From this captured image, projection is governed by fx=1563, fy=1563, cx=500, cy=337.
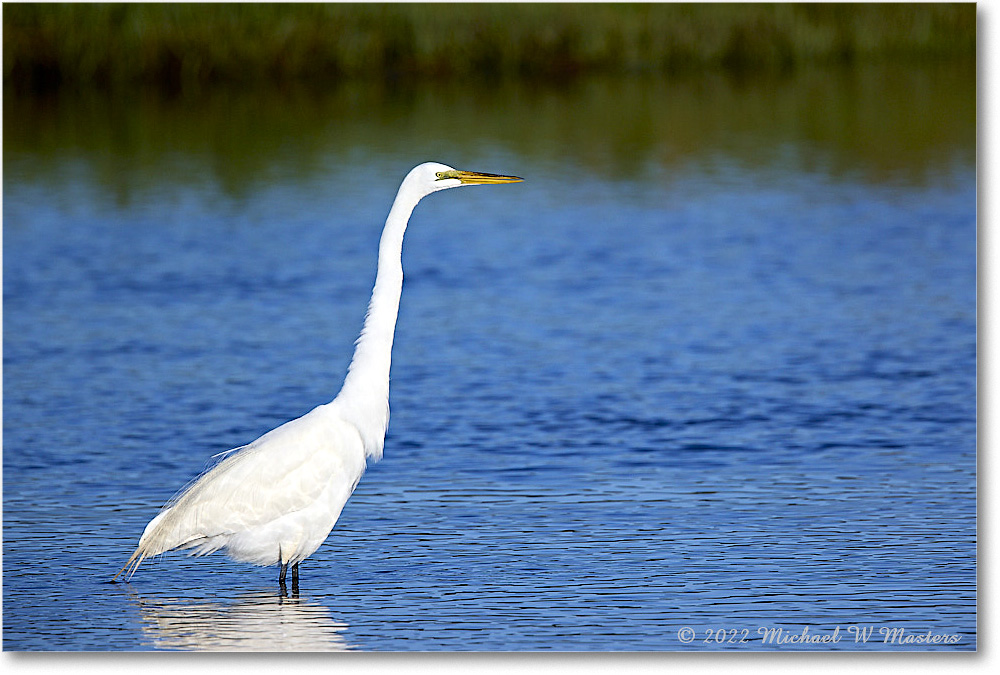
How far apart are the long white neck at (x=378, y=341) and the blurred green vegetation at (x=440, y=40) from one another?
165 cm

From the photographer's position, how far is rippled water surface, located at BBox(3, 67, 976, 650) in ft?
15.3

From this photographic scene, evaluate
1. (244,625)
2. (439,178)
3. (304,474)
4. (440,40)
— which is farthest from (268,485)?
(440,40)

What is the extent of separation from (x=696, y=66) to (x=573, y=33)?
0.86m

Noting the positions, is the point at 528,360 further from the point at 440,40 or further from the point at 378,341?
the point at 378,341

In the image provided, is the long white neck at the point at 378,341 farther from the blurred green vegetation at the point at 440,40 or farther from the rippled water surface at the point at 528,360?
the blurred green vegetation at the point at 440,40

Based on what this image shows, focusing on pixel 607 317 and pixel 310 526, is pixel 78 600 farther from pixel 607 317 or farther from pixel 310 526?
pixel 607 317

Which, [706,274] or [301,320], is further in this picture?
[706,274]

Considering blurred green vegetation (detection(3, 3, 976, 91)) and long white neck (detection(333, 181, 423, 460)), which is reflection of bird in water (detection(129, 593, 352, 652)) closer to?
long white neck (detection(333, 181, 423, 460))

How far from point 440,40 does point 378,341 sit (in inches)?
145

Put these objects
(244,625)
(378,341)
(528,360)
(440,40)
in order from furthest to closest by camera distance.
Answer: (440,40) → (528,360) → (378,341) → (244,625)

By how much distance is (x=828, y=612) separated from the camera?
14.8 ft

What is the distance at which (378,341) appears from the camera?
182 inches

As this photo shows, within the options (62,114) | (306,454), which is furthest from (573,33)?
(306,454)

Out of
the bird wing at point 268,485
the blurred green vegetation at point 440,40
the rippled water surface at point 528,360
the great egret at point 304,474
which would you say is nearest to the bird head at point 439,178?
the great egret at point 304,474
